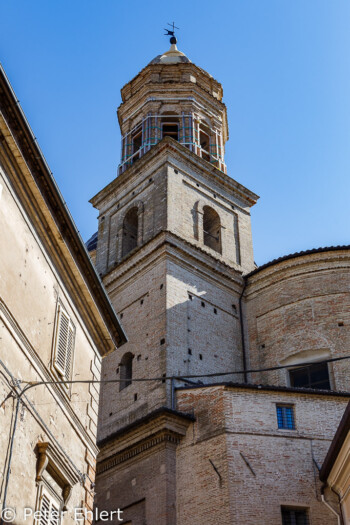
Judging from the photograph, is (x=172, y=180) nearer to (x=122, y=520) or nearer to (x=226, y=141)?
(x=226, y=141)

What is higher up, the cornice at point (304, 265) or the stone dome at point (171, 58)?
the stone dome at point (171, 58)

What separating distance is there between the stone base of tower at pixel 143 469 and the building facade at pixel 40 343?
17.5ft

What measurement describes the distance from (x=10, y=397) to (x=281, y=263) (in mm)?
14134

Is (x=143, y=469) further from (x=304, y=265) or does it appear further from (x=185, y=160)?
(x=185, y=160)

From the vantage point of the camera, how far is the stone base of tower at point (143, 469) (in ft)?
55.7

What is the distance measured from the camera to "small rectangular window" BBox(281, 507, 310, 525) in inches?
612

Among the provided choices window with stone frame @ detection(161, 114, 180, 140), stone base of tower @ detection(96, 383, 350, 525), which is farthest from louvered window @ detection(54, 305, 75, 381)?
window with stone frame @ detection(161, 114, 180, 140)

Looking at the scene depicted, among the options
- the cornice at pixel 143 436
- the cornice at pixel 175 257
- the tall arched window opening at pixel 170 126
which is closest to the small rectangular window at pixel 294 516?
the cornice at pixel 143 436

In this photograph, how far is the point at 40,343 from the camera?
10656 mm

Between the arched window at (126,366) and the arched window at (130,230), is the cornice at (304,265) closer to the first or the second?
the arched window at (126,366)

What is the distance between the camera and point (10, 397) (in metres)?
9.50

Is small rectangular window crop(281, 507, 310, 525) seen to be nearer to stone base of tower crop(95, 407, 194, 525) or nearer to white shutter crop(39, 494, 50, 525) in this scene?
stone base of tower crop(95, 407, 194, 525)

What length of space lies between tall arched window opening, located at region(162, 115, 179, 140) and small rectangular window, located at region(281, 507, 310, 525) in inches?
600

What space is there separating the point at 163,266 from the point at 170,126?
326 inches
